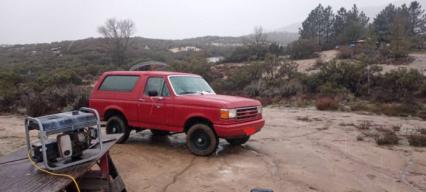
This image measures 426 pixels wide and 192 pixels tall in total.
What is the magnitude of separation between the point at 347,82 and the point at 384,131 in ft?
30.5

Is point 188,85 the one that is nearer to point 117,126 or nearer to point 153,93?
point 153,93

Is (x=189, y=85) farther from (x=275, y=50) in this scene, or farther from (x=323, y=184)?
(x=275, y=50)

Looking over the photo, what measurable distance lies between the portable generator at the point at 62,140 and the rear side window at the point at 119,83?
12.9 ft

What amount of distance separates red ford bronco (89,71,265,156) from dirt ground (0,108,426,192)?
503mm

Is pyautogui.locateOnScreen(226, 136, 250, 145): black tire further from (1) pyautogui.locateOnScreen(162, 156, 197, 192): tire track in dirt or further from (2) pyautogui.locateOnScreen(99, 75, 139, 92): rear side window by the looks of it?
(2) pyautogui.locateOnScreen(99, 75, 139, 92): rear side window

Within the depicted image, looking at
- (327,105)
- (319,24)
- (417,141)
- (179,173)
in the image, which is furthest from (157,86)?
(319,24)

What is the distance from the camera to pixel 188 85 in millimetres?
8711

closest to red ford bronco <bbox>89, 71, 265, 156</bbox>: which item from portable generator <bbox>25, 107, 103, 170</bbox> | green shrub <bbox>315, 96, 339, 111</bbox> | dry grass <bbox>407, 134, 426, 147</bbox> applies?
portable generator <bbox>25, 107, 103, 170</bbox>

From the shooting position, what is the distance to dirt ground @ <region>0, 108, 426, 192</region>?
6.24m

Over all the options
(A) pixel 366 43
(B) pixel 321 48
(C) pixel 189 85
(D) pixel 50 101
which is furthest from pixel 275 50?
(C) pixel 189 85

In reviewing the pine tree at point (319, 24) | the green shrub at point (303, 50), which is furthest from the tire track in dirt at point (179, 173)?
the pine tree at point (319, 24)

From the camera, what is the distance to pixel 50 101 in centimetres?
1672

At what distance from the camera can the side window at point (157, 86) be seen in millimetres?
8445

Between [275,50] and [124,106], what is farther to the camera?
[275,50]
